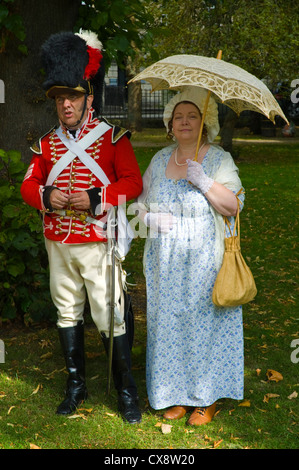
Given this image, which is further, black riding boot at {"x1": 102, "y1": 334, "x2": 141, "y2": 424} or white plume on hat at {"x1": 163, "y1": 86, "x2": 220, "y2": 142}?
black riding boot at {"x1": 102, "y1": 334, "x2": 141, "y2": 424}

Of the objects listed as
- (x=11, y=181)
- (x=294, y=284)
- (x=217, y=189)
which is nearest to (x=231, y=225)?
(x=217, y=189)

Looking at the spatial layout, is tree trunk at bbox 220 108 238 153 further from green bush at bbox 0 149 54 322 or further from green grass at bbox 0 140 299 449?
green bush at bbox 0 149 54 322

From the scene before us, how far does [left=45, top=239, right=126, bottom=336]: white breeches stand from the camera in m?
3.66

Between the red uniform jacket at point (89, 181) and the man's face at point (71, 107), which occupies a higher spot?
the man's face at point (71, 107)

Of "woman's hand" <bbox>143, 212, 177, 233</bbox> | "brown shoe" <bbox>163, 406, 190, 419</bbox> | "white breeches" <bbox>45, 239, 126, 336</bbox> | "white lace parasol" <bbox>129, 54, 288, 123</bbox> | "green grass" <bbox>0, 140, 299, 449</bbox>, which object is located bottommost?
"green grass" <bbox>0, 140, 299, 449</bbox>

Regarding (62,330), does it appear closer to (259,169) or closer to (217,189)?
(217,189)

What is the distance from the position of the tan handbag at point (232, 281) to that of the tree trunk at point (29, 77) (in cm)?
249

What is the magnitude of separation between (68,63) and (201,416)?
219 cm

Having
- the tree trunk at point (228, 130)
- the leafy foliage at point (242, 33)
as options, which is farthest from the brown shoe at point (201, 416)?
the tree trunk at point (228, 130)

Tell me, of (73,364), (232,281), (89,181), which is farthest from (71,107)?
(73,364)

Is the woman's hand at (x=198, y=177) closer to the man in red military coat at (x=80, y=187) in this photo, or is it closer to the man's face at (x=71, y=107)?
the man in red military coat at (x=80, y=187)

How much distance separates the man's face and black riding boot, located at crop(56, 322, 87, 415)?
121 cm

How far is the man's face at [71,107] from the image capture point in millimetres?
3543

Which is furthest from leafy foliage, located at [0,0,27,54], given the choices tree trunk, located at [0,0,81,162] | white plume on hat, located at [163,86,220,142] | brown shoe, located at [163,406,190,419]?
brown shoe, located at [163,406,190,419]
